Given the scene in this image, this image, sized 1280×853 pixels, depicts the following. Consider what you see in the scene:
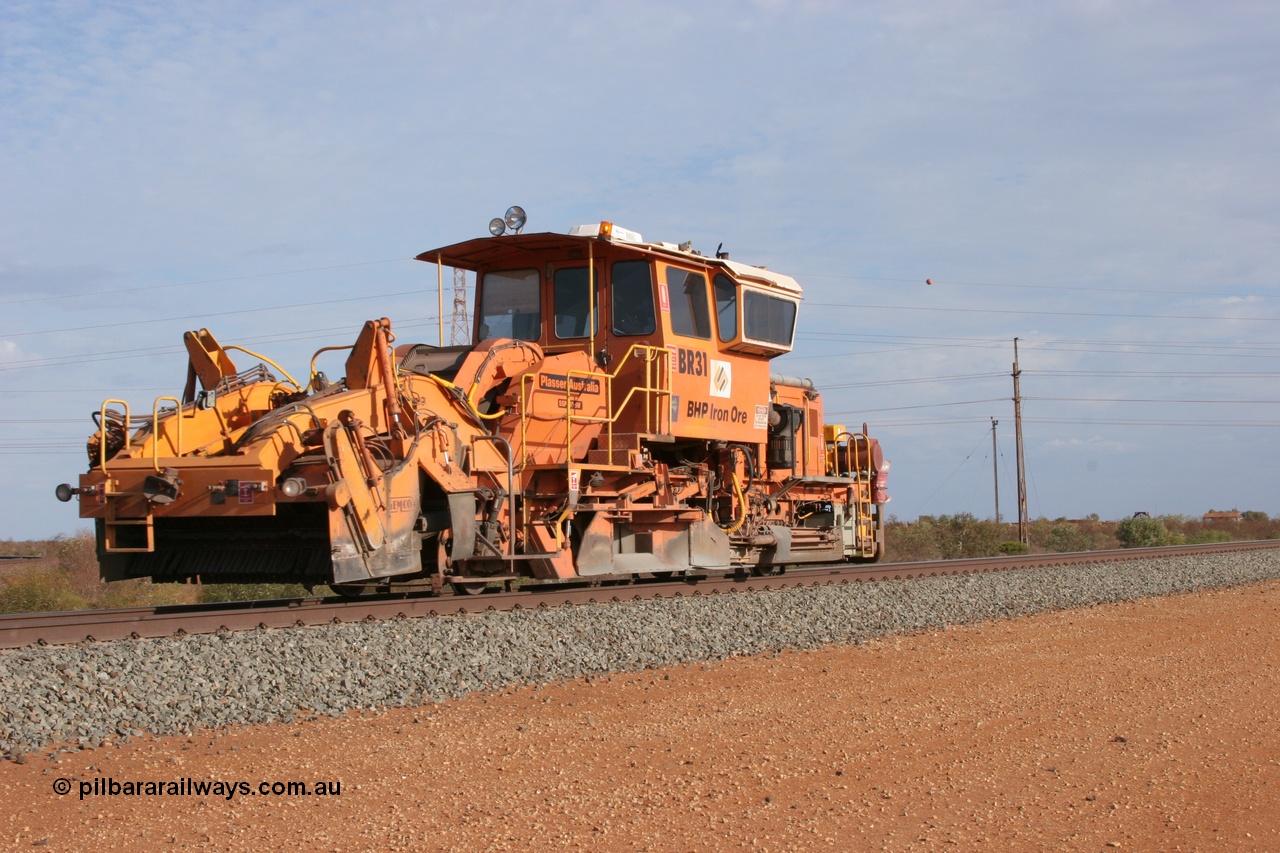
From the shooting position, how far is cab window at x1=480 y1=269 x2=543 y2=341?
12.5 metres

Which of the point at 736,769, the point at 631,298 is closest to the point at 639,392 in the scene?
the point at 631,298

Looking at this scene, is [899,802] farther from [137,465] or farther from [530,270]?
[530,270]

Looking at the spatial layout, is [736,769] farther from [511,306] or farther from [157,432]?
[511,306]

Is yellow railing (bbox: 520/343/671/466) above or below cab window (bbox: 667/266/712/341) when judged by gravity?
below

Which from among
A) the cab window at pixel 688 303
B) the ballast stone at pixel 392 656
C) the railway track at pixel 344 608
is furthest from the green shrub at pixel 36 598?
the cab window at pixel 688 303

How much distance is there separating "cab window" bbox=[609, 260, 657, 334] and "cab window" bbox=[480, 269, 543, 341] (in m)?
0.89

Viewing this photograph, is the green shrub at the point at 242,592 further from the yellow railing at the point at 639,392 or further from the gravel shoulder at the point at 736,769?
the gravel shoulder at the point at 736,769

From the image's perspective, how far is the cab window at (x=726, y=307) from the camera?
12.9 m

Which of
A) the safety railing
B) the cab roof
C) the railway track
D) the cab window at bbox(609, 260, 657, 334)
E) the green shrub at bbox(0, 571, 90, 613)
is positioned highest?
the cab roof

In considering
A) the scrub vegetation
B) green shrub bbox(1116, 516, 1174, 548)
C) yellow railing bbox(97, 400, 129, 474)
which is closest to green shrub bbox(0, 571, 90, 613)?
the scrub vegetation

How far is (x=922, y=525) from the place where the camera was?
111 ft

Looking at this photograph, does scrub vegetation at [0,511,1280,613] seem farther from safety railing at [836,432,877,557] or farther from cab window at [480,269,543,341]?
safety railing at [836,432,877,557]

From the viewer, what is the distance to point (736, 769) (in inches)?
226

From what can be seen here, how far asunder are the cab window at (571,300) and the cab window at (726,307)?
5.16 ft
